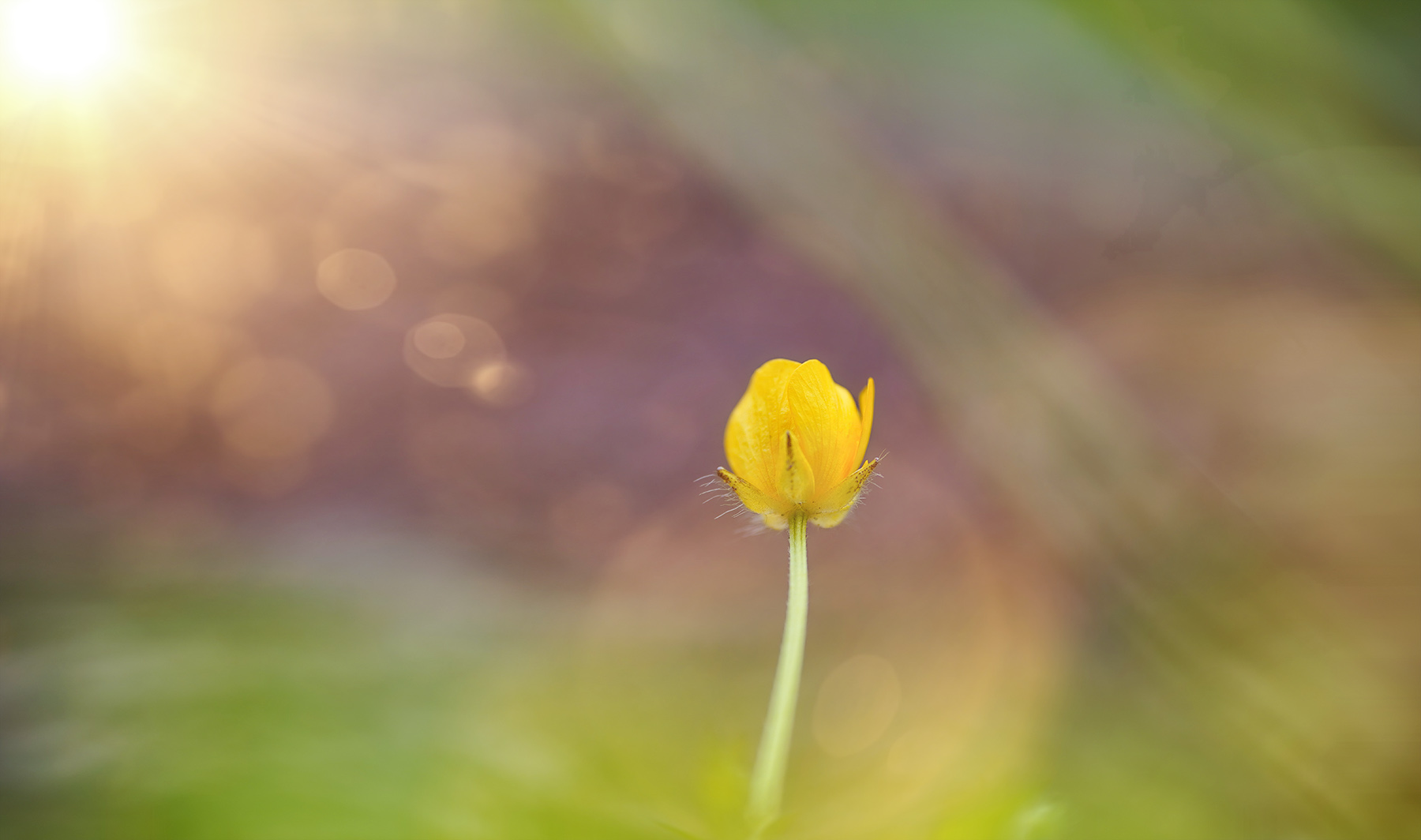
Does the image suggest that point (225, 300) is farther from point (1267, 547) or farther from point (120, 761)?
point (1267, 547)

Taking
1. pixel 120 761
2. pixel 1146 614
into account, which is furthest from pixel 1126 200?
pixel 120 761

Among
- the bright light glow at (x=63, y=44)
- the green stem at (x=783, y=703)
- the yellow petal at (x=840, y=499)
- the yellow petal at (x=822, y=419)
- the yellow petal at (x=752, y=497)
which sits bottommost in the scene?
the green stem at (x=783, y=703)

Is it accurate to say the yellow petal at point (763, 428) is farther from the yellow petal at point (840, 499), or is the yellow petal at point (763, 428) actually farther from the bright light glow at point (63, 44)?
the bright light glow at point (63, 44)

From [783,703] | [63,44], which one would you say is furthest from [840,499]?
[63,44]

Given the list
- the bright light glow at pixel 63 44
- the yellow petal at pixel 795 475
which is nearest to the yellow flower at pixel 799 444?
the yellow petal at pixel 795 475

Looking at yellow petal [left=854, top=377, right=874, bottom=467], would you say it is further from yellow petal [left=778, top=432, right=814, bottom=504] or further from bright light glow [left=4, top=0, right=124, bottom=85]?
bright light glow [left=4, top=0, right=124, bottom=85]
